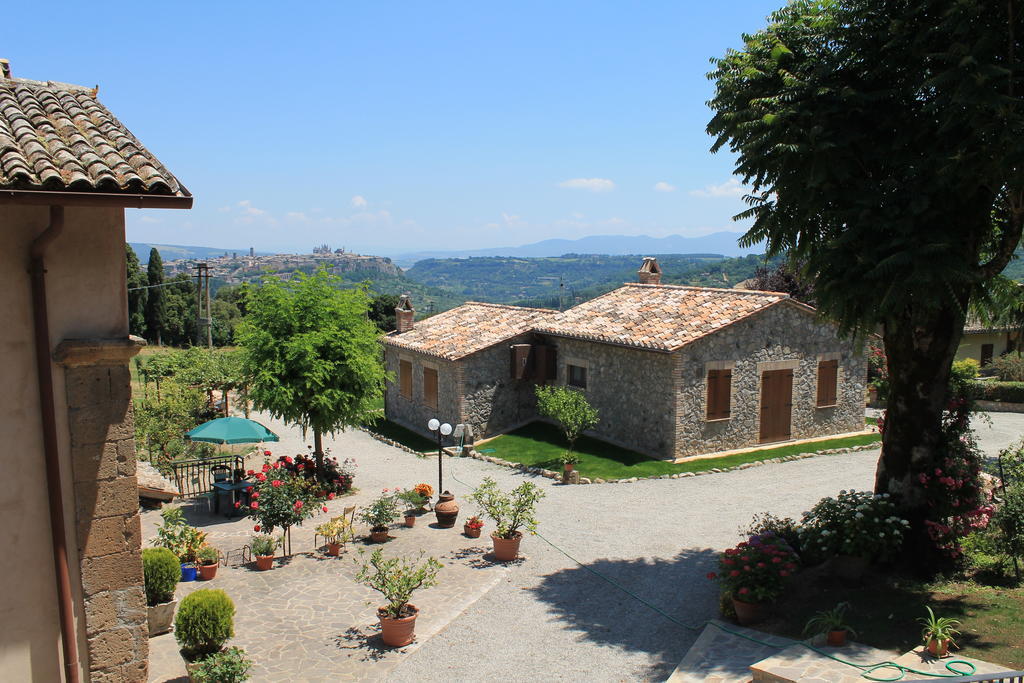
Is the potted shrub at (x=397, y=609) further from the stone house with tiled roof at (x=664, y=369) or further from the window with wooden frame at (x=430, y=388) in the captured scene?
the window with wooden frame at (x=430, y=388)

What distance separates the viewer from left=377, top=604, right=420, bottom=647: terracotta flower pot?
10586 mm

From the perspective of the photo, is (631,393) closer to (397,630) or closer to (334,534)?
(334,534)

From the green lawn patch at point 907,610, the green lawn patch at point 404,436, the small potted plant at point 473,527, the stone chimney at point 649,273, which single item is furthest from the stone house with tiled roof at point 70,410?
the stone chimney at point 649,273

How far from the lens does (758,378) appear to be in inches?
857

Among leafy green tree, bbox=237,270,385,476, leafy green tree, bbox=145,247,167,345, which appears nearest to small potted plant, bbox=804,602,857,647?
leafy green tree, bbox=237,270,385,476

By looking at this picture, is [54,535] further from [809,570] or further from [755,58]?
[755,58]

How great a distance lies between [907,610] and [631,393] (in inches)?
474

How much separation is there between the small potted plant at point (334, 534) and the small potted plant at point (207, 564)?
197 cm

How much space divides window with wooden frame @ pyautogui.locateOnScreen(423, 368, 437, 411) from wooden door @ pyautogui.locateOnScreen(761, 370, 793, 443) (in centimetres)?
1042

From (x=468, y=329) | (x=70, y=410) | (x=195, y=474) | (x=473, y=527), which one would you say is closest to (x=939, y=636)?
(x=473, y=527)

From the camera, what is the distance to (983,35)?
30.2 ft

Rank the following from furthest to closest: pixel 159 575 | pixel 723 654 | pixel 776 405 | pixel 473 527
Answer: pixel 776 405 < pixel 473 527 < pixel 159 575 < pixel 723 654

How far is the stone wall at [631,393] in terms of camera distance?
20.6m

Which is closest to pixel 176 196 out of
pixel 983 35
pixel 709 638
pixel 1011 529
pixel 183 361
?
pixel 709 638
